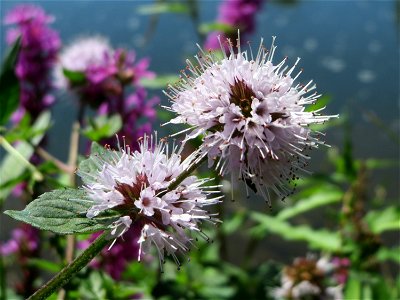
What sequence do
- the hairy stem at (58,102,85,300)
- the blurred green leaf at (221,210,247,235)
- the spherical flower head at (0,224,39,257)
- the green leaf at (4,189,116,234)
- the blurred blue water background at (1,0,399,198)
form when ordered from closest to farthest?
the green leaf at (4,189,116,234) < the hairy stem at (58,102,85,300) < the spherical flower head at (0,224,39,257) < the blurred green leaf at (221,210,247,235) < the blurred blue water background at (1,0,399,198)

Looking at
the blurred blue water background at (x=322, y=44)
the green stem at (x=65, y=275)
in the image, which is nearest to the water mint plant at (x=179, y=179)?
the green stem at (x=65, y=275)

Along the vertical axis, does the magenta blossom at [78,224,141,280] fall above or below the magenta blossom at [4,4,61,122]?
below

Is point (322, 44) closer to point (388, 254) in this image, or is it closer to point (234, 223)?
point (234, 223)

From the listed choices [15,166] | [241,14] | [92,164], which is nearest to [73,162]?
[15,166]

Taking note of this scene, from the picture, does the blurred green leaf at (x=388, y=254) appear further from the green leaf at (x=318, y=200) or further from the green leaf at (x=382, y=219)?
the green leaf at (x=318, y=200)

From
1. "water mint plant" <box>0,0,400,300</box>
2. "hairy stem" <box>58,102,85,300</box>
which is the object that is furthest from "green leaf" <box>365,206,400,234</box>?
"hairy stem" <box>58,102,85,300</box>

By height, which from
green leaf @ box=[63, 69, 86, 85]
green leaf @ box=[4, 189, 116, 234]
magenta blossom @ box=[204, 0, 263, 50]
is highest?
magenta blossom @ box=[204, 0, 263, 50]

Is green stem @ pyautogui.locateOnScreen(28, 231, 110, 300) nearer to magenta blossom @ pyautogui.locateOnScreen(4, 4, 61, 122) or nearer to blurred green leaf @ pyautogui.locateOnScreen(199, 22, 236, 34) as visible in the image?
magenta blossom @ pyautogui.locateOnScreen(4, 4, 61, 122)
